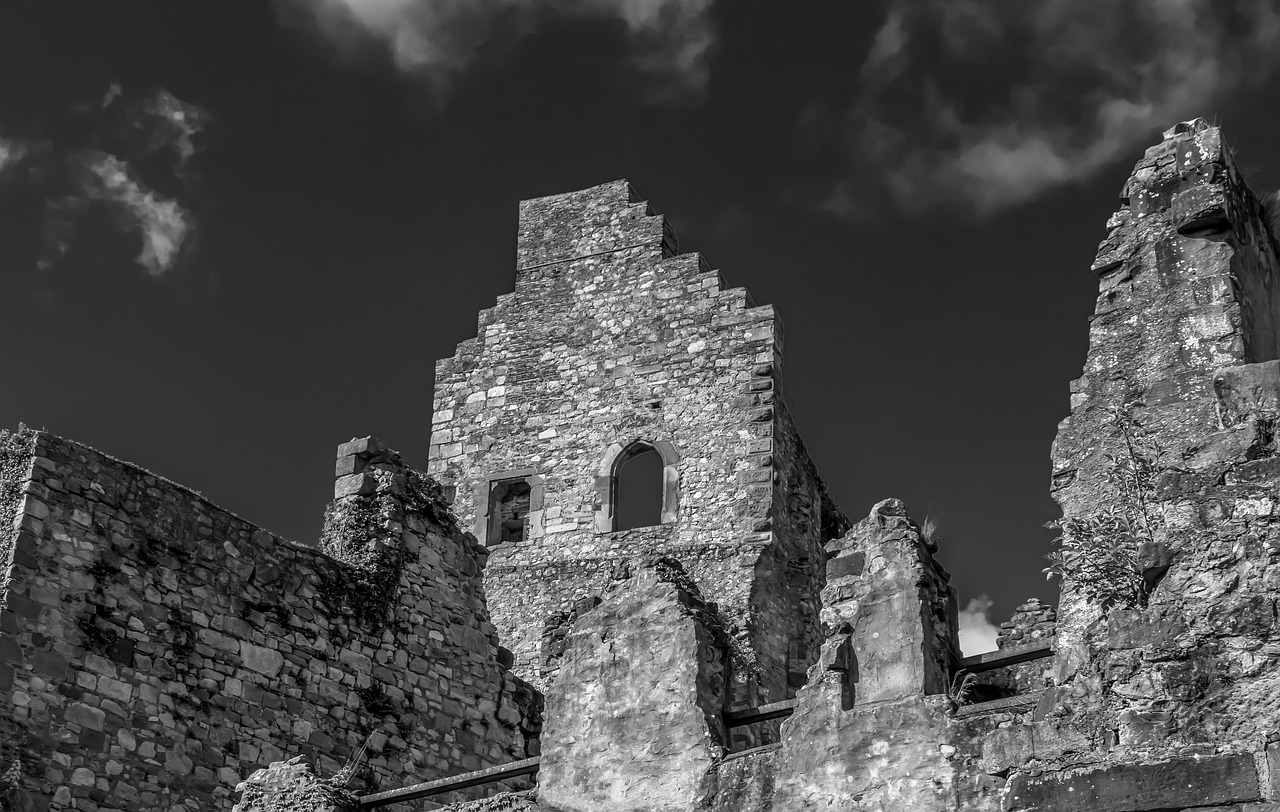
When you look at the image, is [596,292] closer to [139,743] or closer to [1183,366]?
[139,743]

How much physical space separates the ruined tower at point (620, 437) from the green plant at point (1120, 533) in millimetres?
9509

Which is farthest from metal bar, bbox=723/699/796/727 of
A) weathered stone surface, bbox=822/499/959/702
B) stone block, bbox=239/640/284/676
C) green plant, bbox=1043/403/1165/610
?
stone block, bbox=239/640/284/676

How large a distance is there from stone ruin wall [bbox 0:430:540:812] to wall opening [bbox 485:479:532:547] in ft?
17.7

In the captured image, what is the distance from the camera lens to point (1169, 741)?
295 inches

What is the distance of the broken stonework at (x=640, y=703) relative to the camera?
9250 millimetres

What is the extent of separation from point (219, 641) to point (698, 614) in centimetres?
444

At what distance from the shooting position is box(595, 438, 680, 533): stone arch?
19.8m

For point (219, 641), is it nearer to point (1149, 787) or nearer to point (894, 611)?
point (894, 611)

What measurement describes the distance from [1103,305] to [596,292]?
41.9ft

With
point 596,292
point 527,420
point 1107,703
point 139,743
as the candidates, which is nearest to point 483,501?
point 527,420

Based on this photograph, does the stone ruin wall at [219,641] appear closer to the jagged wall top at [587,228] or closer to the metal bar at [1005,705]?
the metal bar at [1005,705]

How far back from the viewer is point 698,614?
31.8 ft

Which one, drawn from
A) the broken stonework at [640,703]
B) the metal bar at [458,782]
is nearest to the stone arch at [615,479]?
the metal bar at [458,782]

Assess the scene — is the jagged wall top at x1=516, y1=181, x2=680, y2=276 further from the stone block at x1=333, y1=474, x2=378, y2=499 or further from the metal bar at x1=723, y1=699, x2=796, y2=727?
the metal bar at x1=723, y1=699, x2=796, y2=727
